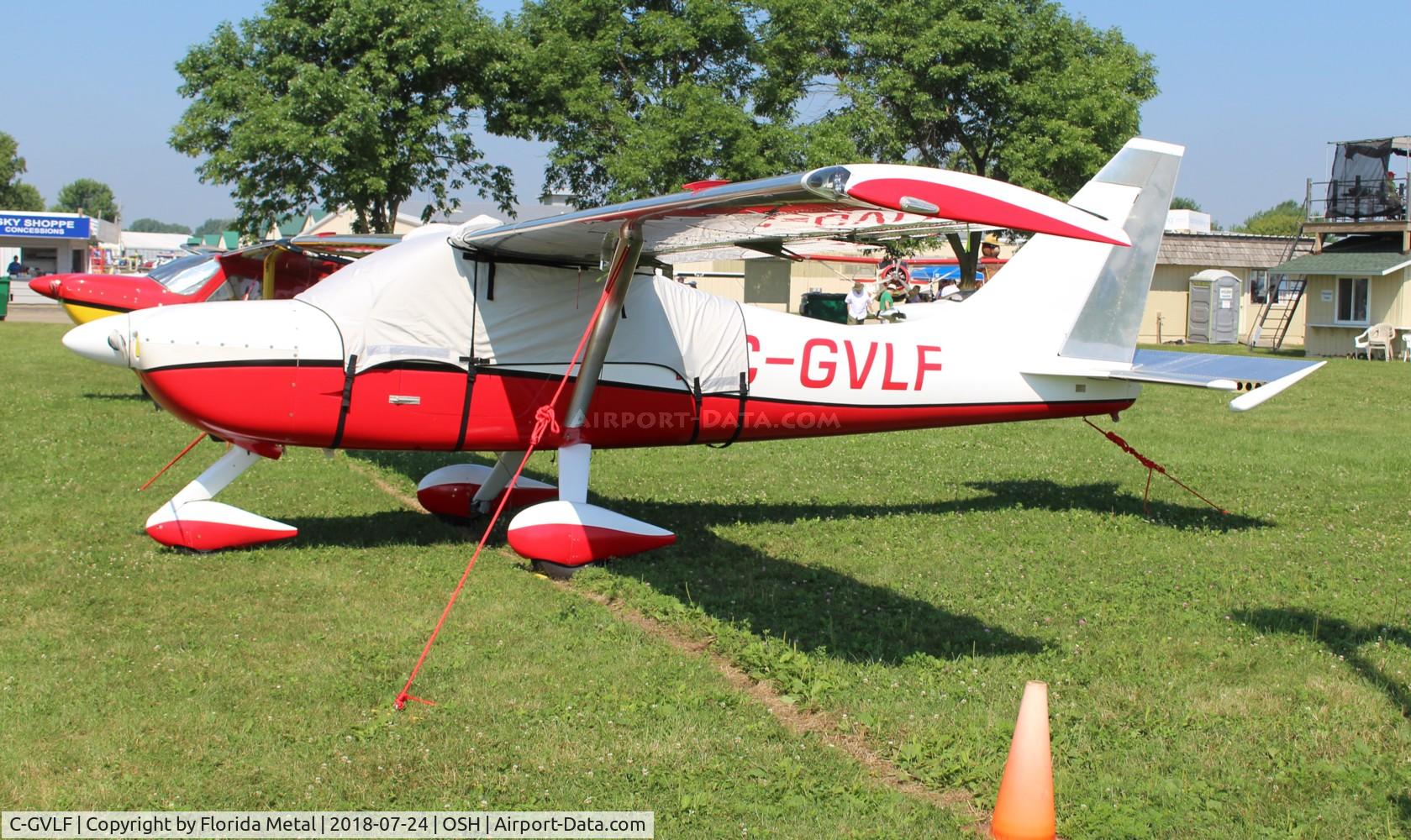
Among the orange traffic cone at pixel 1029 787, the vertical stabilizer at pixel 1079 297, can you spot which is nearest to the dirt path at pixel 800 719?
the orange traffic cone at pixel 1029 787

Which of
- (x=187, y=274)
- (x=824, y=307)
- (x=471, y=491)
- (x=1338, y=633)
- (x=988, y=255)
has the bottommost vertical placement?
(x=1338, y=633)

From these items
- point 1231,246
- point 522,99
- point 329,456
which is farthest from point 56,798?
point 1231,246

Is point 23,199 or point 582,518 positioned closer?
point 582,518

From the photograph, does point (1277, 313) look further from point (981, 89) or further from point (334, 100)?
point (334, 100)

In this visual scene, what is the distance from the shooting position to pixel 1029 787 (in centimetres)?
421

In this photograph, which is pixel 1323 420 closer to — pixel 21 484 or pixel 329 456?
pixel 329 456

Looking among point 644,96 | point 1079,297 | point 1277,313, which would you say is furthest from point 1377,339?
point 1079,297

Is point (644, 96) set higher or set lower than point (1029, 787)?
higher

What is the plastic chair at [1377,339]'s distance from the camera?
30344 mm

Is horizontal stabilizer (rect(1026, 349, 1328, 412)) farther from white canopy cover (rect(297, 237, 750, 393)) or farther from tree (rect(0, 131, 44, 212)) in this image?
tree (rect(0, 131, 44, 212))

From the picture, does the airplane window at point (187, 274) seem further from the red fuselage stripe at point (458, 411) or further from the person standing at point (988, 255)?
the person standing at point (988, 255)

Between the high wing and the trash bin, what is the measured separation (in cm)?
2239

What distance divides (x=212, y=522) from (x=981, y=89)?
3058cm

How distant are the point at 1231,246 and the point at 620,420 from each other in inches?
1627
